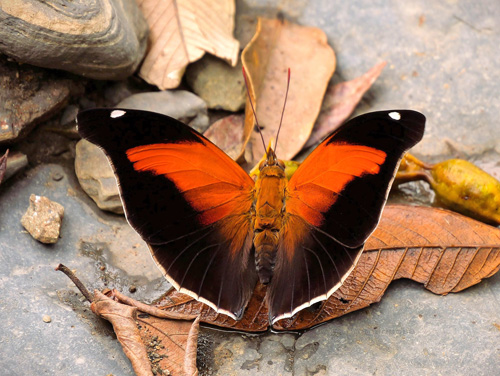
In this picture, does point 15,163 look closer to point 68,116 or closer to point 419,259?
point 68,116

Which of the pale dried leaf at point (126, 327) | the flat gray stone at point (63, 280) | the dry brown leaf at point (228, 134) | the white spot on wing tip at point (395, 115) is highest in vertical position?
the white spot on wing tip at point (395, 115)

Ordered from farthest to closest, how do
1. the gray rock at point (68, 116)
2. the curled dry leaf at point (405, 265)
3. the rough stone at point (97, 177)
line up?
the gray rock at point (68, 116)
the rough stone at point (97, 177)
the curled dry leaf at point (405, 265)

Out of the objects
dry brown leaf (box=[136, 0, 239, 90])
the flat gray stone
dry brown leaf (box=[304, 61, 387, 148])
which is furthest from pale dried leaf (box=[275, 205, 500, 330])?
dry brown leaf (box=[136, 0, 239, 90])

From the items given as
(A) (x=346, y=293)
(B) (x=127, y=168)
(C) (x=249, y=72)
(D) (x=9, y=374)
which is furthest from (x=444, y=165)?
(D) (x=9, y=374)

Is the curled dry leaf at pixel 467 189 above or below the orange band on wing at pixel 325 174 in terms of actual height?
below

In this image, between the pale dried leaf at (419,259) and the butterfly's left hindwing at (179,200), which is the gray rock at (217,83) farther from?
the pale dried leaf at (419,259)

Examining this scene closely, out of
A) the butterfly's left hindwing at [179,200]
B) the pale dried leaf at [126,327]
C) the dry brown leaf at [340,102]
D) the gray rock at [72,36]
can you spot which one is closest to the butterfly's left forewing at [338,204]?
the butterfly's left hindwing at [179,200]

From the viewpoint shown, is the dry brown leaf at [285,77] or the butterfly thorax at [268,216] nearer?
the butterfly thorax at [268,216]
